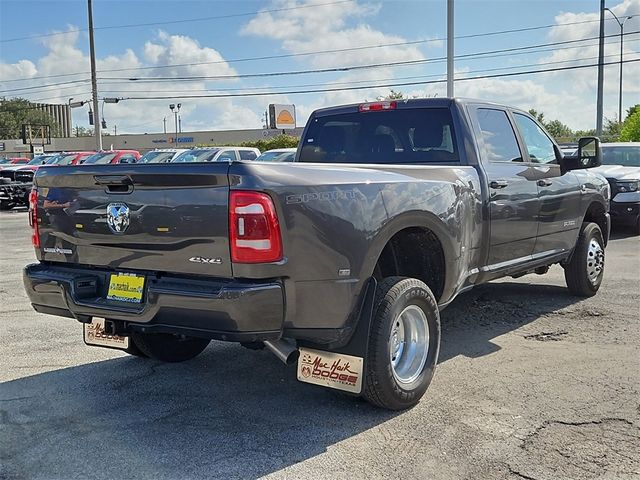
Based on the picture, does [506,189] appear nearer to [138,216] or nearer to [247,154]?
[138,216]

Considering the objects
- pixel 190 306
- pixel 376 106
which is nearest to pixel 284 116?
pixel 376 106

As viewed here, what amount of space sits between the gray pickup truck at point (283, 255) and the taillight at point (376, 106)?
0.50 meters

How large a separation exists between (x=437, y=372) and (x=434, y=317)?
72 centimetres

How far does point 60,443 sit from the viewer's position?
3.79m

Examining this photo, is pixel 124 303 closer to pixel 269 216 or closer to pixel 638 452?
pixel 269 216

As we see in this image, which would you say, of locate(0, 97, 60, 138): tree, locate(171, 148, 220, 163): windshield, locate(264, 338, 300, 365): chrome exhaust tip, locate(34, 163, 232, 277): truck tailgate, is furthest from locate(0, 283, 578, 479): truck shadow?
locate(0, 97, 60, 138): tree

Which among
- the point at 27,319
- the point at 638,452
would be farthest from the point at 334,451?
the point at 27,319

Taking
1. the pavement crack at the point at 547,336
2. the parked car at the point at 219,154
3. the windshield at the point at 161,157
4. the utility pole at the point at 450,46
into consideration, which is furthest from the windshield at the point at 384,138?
the windshield at the point at 161,157

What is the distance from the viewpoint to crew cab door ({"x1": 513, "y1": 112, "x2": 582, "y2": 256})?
243 inches

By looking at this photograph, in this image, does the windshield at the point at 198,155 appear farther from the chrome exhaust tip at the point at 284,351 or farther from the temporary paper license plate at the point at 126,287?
the chrome exhaust tip at the point at 284,351

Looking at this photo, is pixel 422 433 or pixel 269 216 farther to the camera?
pixel 422 433

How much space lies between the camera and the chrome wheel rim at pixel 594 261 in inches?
283

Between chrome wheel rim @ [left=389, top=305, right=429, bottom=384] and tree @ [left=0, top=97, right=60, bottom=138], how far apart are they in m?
112

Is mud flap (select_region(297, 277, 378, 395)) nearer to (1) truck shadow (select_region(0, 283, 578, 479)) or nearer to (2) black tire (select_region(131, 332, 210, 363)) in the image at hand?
(1) truck shadow (select_region(0, 283, 578, 479))
